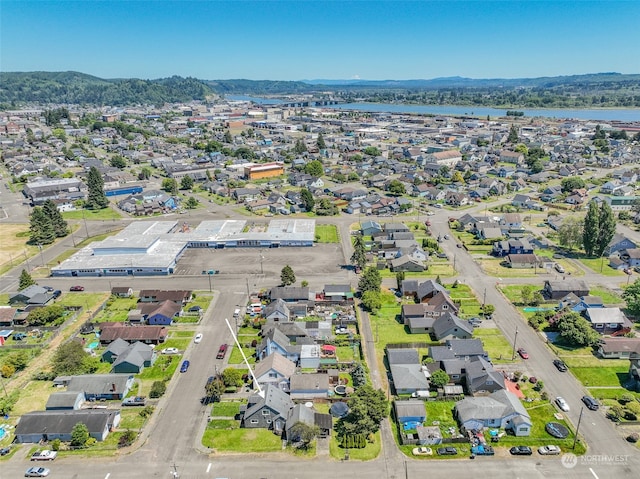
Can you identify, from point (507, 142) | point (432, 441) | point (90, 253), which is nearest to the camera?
point (432, 441)

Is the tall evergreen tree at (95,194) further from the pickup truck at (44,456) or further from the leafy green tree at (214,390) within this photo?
the pickup truck at (44,456)

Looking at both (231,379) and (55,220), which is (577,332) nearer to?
(231,379)

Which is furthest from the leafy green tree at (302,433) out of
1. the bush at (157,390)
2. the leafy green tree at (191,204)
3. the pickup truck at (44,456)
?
the leafy green tree at (191,204)

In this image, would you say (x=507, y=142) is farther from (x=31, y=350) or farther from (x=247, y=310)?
(x=31, y=350)

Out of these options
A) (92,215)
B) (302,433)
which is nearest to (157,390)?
(302,433)

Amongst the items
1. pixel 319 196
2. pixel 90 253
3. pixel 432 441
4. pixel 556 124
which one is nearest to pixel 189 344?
pixel 432 441

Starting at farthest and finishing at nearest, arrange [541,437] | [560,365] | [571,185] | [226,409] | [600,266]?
[571,185] < [600,266] < [560,365] < [226,409] < [541,437]
